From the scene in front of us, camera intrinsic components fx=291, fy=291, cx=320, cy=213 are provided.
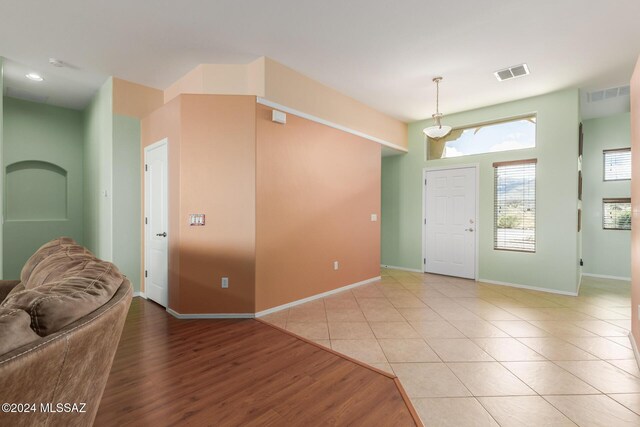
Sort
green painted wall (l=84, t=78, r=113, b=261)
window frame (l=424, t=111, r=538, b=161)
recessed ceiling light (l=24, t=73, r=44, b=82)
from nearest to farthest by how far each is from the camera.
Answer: recessed ceiling light (l=24, t=73, r=44, b=82), green painted wall (l=84, t=78, r=113, b=261), window frame (l=424, t=111, r=538, b=161)

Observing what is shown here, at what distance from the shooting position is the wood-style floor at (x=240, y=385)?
177 centimetres

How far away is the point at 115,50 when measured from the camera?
11.2ft

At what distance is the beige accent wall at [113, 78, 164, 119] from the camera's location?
412cm

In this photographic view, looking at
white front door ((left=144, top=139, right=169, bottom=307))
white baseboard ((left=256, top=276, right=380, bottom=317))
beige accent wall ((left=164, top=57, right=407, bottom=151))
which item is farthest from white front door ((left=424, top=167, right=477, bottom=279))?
white front door ((left=144, top=139, right=169, bottom=307))

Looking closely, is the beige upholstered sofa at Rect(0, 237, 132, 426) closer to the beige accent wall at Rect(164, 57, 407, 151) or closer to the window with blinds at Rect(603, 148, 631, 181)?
the beige accent wall at Rect(164, 57, 407, 151)

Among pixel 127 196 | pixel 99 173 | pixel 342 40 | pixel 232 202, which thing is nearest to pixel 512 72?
pixel 342 40

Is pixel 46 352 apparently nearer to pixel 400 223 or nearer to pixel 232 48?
pixel 232 48

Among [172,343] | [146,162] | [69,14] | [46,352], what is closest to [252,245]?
[172,343]

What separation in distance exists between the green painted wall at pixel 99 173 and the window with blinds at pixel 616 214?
8527 millimetres

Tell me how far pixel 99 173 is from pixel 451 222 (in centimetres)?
611

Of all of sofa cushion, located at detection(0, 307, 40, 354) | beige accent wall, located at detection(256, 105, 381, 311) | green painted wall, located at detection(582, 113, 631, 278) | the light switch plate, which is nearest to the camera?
sofa cushion, located at detection(0, 307, 40, 354)

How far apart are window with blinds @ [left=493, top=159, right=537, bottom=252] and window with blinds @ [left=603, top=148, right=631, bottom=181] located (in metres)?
2.10

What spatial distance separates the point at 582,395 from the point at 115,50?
5427mm

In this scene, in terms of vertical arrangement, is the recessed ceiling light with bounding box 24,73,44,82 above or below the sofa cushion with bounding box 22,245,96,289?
above
